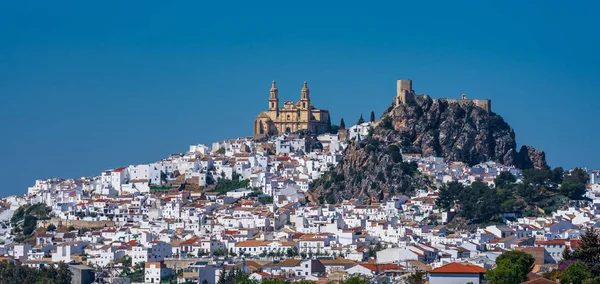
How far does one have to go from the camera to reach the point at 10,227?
97312mm

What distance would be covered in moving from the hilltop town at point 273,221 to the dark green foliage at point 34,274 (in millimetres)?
1372

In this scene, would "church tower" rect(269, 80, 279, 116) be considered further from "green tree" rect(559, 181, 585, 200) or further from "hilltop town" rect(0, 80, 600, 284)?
"green tree" rect(559, 181, 585, 200)

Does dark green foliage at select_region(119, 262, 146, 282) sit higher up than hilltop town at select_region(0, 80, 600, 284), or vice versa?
hilltop town at select_region(0, 80, 600, 284)

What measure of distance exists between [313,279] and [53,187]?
43.1 m

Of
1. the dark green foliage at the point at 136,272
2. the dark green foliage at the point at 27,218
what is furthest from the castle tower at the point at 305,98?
the dark green foliage at the point at 136,272

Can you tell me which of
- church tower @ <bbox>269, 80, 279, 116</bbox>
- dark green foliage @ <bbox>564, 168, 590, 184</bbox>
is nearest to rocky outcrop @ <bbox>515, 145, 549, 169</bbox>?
dark green foliage @ <bbox>564, 168, 590, 184</bbox>

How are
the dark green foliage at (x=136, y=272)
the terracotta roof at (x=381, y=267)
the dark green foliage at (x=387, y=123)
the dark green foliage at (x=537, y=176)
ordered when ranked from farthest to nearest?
1. the dark green foliage at (x=387, y=123)
2. the dark green foliage at (x=537, y=176)
3. the dark green foliage at (x=136, y=272)
4. the terracotta roof at (x=381, y=267)

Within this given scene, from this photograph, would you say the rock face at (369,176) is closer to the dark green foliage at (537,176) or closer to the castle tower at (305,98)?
the dark green foliage at (537,176)

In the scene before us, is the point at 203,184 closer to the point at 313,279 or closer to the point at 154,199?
the point at 154,199

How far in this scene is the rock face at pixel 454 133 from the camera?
99625 mm

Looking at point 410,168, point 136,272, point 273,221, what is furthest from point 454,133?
point 136,272

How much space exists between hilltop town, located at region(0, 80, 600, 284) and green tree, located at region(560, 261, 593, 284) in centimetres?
488

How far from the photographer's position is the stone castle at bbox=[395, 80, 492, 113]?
102188 millimetres

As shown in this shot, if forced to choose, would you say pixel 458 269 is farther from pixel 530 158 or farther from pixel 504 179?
pixel 530 158
